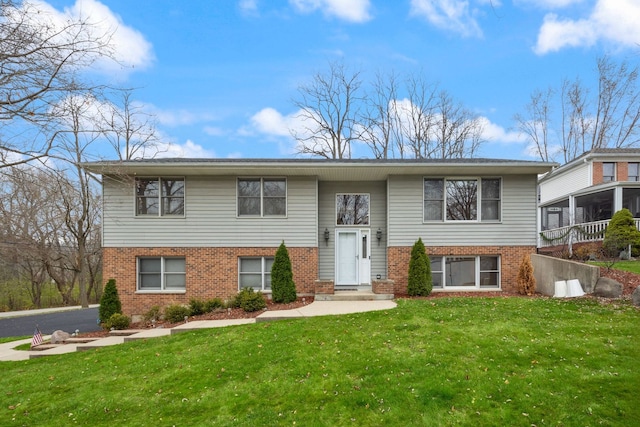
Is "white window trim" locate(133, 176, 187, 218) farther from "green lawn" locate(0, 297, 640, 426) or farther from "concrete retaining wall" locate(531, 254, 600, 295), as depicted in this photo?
"concrete retaining wall" locate(531, 254, 600, 295)

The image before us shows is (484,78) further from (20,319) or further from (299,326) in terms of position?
(20,319)

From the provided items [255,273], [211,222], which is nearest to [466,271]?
[255,273]

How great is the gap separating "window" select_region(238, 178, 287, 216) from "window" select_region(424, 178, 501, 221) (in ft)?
15.8

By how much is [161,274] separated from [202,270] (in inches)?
54.0

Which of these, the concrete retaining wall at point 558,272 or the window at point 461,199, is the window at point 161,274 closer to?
the window at point 461,199

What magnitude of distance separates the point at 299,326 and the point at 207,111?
12264 mm

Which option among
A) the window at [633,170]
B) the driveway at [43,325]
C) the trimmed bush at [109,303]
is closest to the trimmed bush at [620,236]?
the window at [633,170]

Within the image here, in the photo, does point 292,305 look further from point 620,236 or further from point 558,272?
point 620,236

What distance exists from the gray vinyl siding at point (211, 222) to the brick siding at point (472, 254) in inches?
107

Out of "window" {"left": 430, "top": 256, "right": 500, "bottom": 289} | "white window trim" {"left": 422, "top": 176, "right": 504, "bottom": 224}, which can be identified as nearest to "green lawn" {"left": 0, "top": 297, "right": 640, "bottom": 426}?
"window" {"left": 430, "top": 256, "right": 500, "bottom": 289}

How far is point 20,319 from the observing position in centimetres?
1606

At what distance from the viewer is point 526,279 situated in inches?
421

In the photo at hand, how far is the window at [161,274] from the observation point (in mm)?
11234

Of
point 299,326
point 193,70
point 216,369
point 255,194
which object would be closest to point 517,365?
point 299,326
